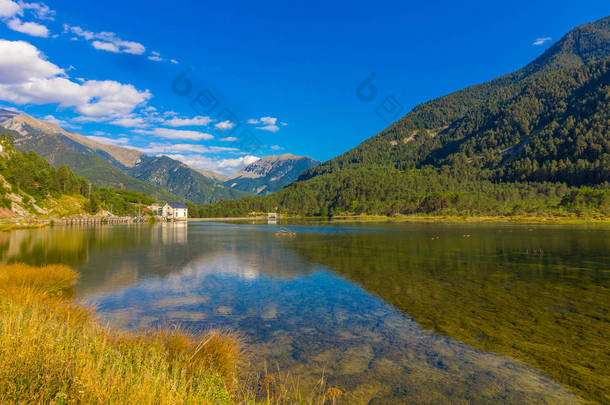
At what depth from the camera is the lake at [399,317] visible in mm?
10234

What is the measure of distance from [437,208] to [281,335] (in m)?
188

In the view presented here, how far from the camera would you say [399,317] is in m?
16.6

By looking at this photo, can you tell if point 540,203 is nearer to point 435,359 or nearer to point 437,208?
point 437,208

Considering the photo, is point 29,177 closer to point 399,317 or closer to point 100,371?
point 399,317

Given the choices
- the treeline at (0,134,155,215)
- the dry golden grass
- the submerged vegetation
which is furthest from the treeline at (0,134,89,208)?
the dry golden grass

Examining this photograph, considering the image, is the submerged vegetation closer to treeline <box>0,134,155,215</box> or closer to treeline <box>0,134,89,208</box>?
treeline <box>0,134,155,215</box>

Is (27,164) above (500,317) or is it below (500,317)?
above

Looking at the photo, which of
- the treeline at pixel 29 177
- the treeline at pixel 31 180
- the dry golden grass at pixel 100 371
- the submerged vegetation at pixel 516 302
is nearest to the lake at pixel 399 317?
the submerged vegetation at pixel 516 302

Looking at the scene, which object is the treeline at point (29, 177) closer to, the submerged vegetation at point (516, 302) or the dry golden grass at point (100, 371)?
the submerged vegetation at point (516, 302)

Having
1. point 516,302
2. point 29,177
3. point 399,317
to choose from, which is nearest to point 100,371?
point 399,317

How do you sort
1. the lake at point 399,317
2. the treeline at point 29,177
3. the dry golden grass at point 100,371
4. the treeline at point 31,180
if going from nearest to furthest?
the dry golden grass at point 100,371, the lake at point 399,317, the treeline at point 31,180, the treeline at point 29,177

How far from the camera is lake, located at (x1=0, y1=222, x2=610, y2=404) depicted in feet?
33.6

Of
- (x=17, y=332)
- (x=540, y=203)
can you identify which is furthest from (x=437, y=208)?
(x=17, y=332)

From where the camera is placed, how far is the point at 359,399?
9227 millimetres
